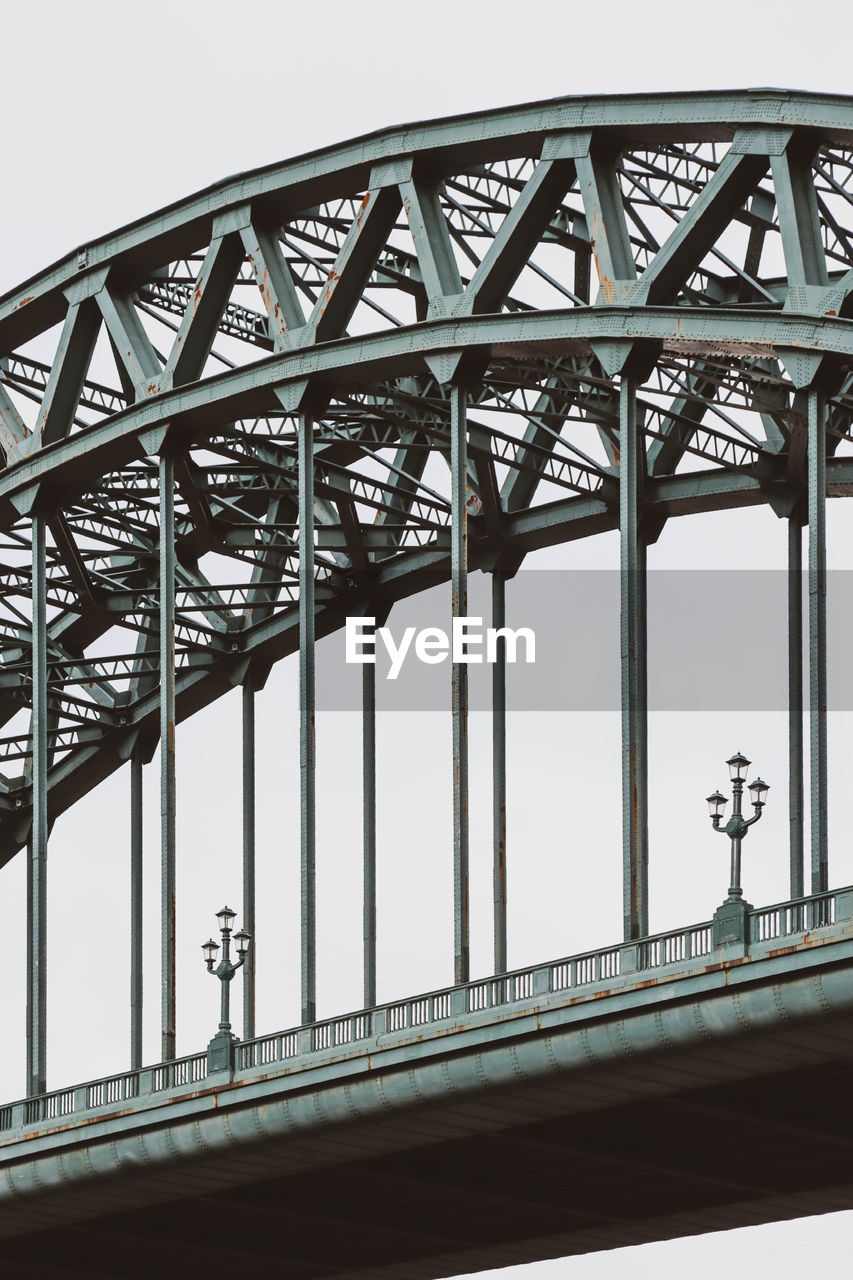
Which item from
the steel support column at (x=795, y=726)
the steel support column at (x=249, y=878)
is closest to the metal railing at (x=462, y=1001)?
the steel support column at (x=795, y=726)

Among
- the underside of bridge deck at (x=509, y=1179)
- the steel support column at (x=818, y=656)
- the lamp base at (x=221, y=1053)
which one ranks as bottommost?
the underside of bridge deck at (x=509, y=1179)

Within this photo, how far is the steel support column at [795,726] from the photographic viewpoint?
58094mm

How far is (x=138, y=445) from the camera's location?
209 ft

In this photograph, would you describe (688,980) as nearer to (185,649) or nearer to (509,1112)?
(509,1112)

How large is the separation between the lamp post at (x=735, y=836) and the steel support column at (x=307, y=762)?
33.3 ft

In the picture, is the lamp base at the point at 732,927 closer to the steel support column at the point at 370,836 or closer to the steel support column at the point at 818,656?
the steel support column at the point at 818,656

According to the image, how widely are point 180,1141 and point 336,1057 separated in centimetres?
465

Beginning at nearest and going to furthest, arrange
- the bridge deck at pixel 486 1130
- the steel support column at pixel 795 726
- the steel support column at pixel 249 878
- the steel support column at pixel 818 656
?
the bridge deck at pixel 486 1130
the steel support column at pixel 818 656
the steel support column at pixel 795 726
the steel support column at pixel 249 878

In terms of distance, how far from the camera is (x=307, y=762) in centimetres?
5731

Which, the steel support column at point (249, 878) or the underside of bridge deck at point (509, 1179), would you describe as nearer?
the underside of bridge deck at point (509, 1179)

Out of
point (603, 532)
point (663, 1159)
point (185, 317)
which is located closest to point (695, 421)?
point (603, 532)

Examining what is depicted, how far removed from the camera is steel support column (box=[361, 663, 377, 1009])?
216 feet

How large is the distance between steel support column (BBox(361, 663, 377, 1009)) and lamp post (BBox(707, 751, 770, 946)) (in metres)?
17.8

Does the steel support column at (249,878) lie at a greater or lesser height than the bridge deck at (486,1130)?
greater
